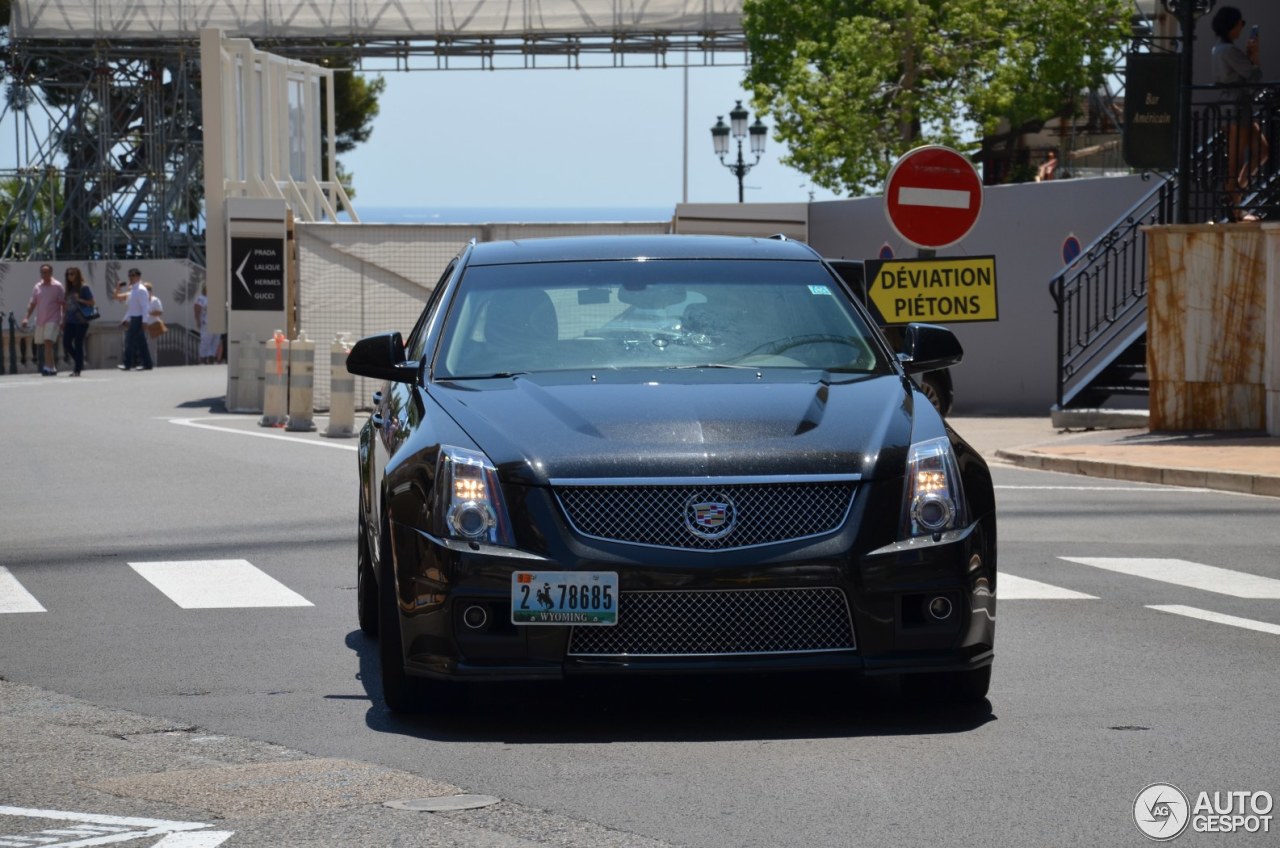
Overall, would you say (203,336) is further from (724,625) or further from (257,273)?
(724,625)

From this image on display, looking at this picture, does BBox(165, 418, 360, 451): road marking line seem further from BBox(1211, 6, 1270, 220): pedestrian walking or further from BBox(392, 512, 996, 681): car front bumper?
BBox(392, 512, 996, 681): car front bumper

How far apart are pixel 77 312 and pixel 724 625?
31.6m

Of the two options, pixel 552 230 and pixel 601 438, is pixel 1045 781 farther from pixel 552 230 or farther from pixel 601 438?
pixel 552 230

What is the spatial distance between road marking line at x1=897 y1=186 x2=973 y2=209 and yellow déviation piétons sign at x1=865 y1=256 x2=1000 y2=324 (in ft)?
1.52

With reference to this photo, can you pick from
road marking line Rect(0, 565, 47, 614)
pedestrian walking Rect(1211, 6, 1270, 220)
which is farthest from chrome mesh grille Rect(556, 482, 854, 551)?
pedestrian walking Rect(1211, 6, 1270, 220)

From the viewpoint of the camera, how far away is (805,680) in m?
7.80

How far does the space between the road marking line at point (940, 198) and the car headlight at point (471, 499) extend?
1152cm

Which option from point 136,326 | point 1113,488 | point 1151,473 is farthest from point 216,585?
point 136,326

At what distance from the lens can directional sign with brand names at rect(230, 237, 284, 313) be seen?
2808cm

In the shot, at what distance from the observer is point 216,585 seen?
1084 cm

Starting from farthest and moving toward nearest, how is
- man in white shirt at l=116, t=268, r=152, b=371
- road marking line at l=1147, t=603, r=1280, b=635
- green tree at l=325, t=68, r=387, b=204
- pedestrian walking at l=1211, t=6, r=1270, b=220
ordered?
green tree at l=325, t=68, r=387, b=204
man in white shirt at l=116, t=268, r=152, b=371
pedestrian walking at l=1211, t=6, r=1270, b=220
road marking line at l=1147, t=603, r=1280, b=635

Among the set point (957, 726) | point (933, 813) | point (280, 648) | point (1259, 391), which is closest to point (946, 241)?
point (1259, 391)

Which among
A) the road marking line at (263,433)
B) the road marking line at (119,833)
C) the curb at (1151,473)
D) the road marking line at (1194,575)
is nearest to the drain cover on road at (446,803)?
the road marking line at (119,833)

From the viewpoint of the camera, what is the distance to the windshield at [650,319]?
25.6 ft
